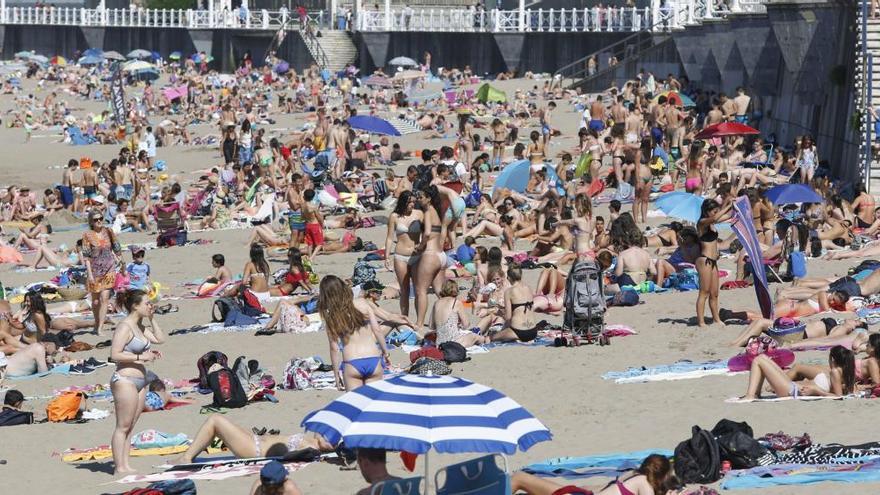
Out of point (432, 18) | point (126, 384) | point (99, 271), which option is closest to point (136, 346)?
point (126, 384)

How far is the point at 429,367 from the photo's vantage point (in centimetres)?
1095

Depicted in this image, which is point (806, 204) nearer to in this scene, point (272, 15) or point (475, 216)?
point (475, 216)

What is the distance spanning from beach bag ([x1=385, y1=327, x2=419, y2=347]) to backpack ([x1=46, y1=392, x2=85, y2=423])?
9.12 feet

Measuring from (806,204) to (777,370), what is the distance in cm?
735

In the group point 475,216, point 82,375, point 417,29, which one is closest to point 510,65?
point 417,29

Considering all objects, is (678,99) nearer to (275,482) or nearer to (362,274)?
(362,274)

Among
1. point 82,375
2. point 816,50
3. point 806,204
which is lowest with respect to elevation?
point 82,375

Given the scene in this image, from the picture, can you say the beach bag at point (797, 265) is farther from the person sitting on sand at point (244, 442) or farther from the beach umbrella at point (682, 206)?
the person sitting on sand at point (244, 442)

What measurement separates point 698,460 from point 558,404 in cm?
253

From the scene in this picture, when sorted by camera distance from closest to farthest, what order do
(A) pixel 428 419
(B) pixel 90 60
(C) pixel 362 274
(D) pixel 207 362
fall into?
(A) pixel 428 419
(D) pixel 207 362
(C) pixel 362 274
(B) pixel 90 60

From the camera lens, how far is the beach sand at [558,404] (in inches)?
372

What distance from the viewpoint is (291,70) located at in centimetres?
4738

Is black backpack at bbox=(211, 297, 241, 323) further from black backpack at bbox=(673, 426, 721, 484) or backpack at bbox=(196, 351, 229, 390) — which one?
black backpack at bbox=(673, 426, 721, 484)

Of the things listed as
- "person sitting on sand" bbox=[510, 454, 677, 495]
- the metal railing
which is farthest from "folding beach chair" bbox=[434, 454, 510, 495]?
the metal railing
